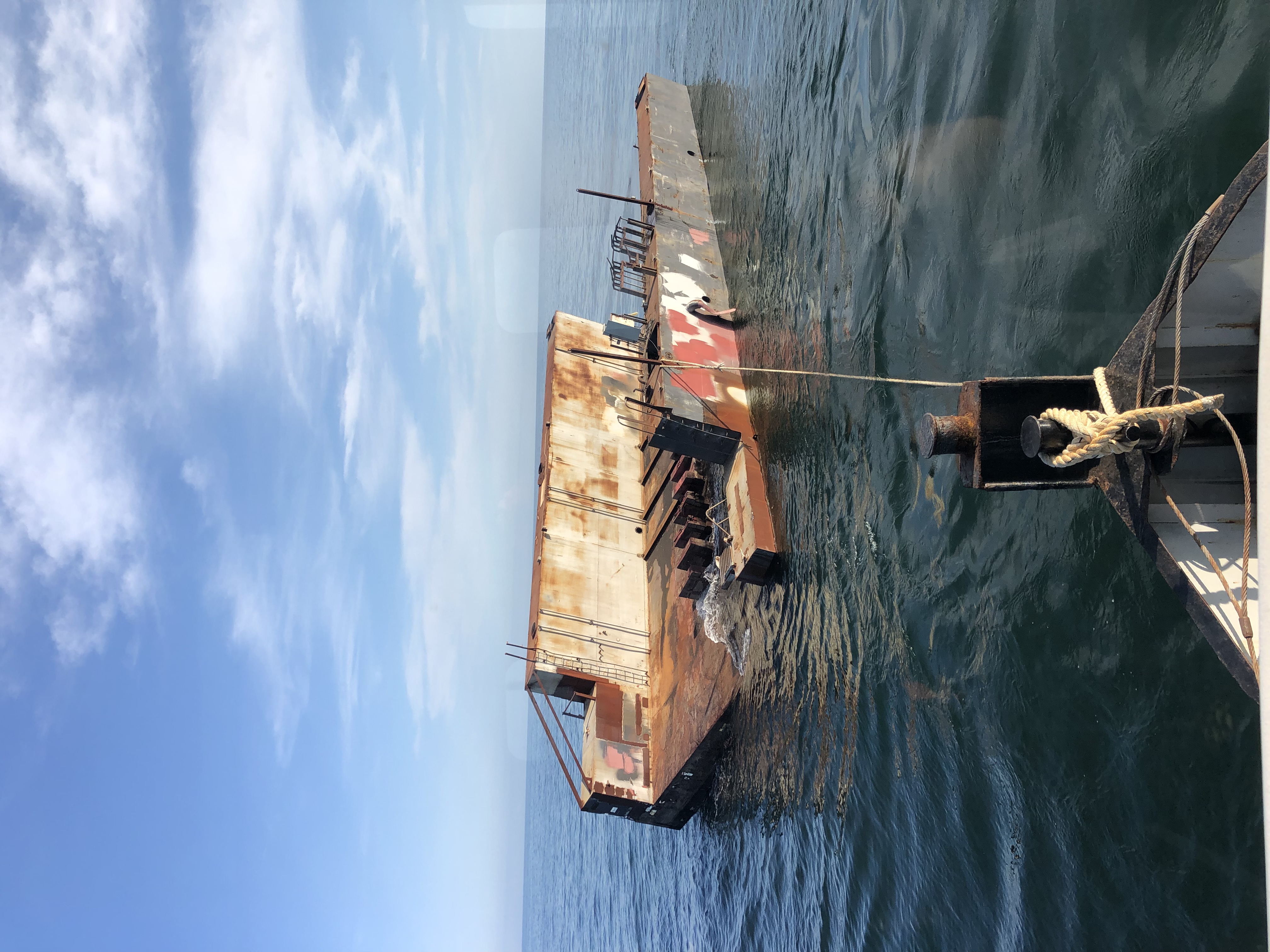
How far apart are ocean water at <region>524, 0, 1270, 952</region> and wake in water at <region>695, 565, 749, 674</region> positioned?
0.88 feet

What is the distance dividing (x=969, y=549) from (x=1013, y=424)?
11.2ft

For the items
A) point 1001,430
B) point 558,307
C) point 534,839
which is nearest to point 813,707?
point 1001,430

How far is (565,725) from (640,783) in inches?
1459

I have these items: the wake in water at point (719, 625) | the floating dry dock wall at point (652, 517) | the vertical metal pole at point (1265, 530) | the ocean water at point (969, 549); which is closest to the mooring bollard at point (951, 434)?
the ocean water at point (969, 549)

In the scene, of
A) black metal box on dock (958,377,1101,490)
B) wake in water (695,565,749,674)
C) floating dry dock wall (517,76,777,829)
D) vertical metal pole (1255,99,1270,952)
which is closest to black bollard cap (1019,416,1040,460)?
black metal box on dock (958,377,1101,490)

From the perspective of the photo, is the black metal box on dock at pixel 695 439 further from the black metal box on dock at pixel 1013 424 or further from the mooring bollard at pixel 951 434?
the black metal box on dock at pixel 1013 424

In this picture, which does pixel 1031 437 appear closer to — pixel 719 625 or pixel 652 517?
pixel 719 625

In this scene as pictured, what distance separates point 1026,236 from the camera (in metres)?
8.28

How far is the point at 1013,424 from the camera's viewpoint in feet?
18.2

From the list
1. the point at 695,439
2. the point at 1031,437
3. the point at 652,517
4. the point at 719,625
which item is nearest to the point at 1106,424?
the point at 1031,437

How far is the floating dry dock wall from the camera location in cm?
1608

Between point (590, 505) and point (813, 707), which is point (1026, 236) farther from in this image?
point (590, 505)

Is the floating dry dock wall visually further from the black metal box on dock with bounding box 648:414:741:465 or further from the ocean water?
the ocean water

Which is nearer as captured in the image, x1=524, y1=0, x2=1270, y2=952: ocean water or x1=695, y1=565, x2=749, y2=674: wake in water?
x1=524, y1=0, x2=1270, y2=952: ocean water
